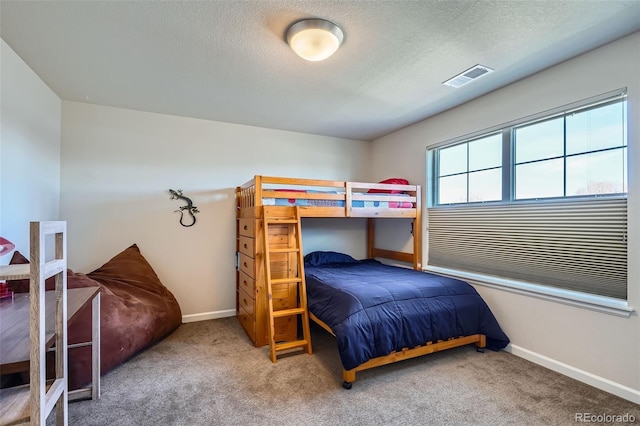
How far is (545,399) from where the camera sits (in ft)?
6.61

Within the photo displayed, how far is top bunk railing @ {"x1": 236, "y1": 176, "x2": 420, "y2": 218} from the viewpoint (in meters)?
2.99

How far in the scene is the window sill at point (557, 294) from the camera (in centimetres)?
207

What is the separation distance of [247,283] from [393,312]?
162 cm

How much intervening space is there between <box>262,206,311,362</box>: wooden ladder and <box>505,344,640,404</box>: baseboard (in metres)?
1.89

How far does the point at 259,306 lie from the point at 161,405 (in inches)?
43.2

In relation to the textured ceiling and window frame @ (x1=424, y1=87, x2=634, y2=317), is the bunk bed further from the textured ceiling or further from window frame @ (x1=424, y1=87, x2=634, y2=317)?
the textured ceiling

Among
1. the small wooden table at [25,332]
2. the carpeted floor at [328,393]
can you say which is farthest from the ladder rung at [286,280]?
the small wooden table at [25,332]

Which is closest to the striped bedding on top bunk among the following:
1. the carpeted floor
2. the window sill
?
the window sill

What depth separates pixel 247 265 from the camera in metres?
3.22

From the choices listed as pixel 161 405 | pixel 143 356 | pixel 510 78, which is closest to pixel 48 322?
pixel 161 405

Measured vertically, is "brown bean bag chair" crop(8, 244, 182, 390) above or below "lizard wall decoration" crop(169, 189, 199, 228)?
below

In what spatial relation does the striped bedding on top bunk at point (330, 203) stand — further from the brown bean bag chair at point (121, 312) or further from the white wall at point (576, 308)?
the brown bean bag chair at point (121, 312)

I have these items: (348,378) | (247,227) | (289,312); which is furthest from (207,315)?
(348,378)

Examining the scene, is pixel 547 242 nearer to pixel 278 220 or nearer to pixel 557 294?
pixel 557 294
